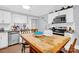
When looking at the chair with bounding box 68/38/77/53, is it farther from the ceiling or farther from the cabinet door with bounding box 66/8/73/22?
the ceiling

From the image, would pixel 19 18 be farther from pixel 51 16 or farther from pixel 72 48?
pixel 72 48

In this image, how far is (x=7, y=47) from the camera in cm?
116

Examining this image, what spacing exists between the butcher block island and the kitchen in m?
0.03

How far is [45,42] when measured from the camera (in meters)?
1.11

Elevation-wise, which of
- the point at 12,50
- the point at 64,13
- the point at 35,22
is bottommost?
the point at 12,50

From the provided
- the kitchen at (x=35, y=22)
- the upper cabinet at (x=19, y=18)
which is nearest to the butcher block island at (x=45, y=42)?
the kitchen at (x=35, y=22)

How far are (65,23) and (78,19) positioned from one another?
0.16m

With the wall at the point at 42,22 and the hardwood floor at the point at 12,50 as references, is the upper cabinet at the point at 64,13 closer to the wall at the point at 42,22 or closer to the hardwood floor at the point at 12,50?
the wall at the point at 42,22

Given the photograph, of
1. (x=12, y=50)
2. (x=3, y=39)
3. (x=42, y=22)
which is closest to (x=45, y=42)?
(x=42, y=22)

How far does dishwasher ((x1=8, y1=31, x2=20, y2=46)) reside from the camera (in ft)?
→ 3.87

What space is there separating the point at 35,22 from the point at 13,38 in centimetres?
35

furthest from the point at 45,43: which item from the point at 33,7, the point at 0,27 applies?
the point at 0,27
